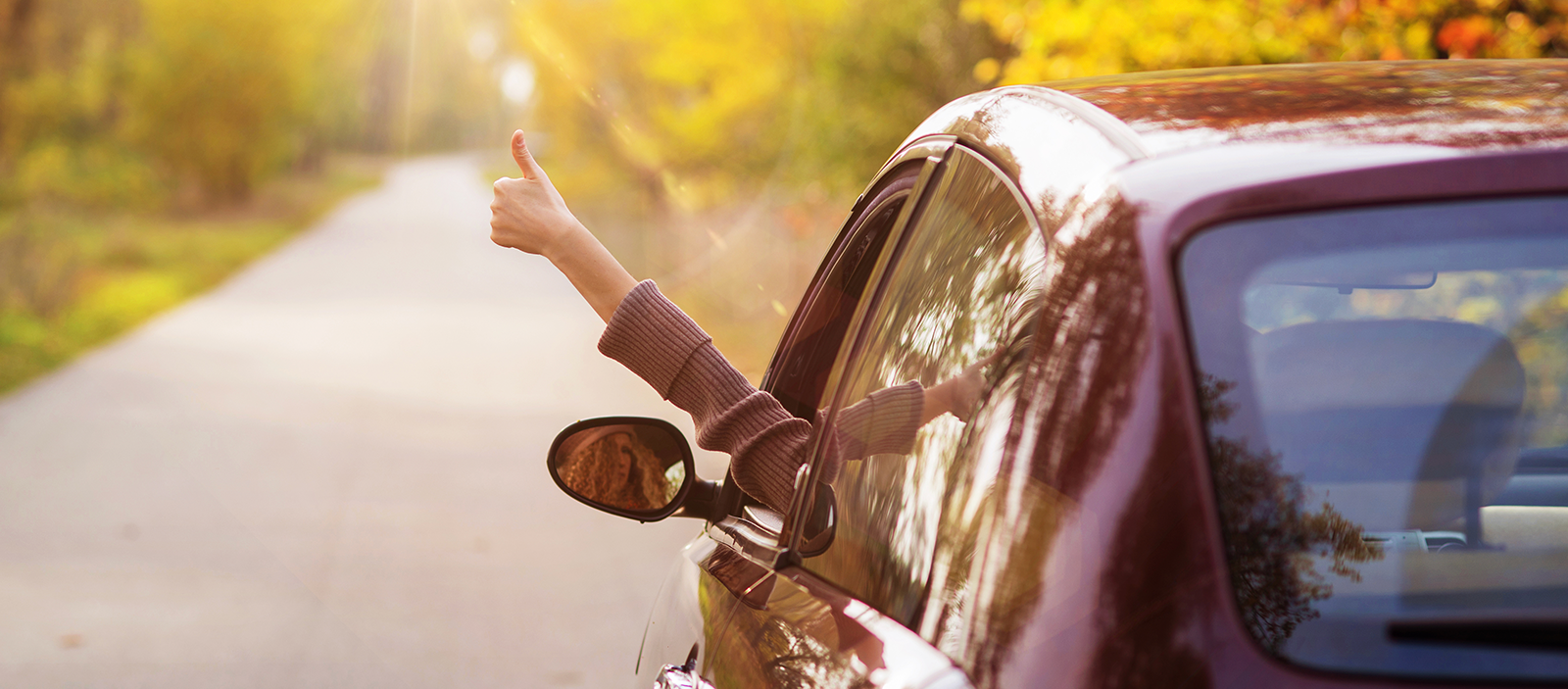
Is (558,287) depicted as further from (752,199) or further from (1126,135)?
(1126,135)

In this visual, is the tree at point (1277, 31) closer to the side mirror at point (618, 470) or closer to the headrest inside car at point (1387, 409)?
the side mirror at point (618, 470)

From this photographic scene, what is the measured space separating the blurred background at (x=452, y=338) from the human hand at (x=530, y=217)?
1.16 metres

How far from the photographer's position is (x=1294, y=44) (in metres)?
5.69

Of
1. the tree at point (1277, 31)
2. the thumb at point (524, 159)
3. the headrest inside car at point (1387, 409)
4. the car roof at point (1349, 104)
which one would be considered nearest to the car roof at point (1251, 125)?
the car roof at point (1349, 104)

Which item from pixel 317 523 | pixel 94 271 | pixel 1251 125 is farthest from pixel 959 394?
pixel 94 271

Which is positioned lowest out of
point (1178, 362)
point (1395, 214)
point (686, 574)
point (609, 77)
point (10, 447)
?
point (10, 447)

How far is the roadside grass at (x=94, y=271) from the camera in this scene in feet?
47.0

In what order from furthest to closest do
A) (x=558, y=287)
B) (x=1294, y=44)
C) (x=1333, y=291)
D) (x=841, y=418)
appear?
(x=558, y=287), (x=1294, y=44), (x=841, y=418), (x=1333, y=291)

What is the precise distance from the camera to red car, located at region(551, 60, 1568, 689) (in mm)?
1072

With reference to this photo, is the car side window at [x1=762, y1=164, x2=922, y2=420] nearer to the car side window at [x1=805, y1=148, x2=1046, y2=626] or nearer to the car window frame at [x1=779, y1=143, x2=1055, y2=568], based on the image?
the car window frame at [x1=779, y1=143, x2=1055, y2=568]

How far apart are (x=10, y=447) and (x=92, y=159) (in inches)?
1168

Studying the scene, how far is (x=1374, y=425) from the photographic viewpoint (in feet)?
3.83

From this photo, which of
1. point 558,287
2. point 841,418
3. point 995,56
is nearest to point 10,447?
point 995,56

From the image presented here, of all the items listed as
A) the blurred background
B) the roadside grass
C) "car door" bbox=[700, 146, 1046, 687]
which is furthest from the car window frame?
the roadside grass
